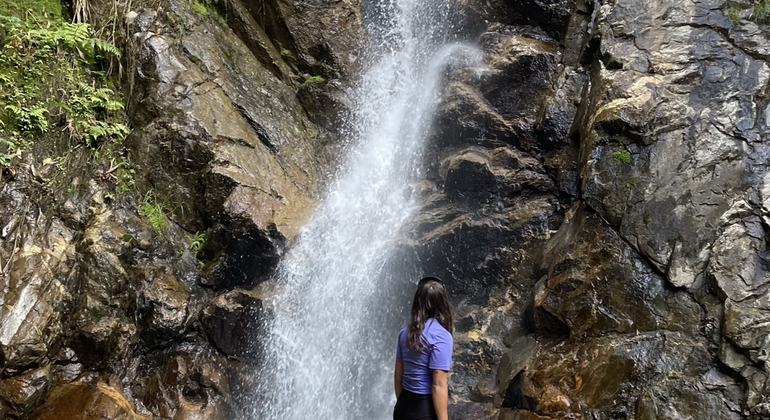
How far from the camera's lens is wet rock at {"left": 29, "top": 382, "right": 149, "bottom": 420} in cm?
550

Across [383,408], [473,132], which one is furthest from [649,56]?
[383,408]

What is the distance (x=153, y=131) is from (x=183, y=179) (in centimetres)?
86

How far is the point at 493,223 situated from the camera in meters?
7.12

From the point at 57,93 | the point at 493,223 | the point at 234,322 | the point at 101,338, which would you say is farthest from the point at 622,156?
the point at 57,93

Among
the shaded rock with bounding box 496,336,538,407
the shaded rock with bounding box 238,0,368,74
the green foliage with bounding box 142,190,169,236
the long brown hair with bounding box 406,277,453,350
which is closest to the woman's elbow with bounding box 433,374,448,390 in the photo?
the long brown hair with bounding box 406,277,453,350

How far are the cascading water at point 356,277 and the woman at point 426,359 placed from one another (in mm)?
3370

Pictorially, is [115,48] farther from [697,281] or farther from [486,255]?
[697,281]

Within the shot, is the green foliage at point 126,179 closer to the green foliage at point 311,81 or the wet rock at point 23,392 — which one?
the wet rock at point 23,392

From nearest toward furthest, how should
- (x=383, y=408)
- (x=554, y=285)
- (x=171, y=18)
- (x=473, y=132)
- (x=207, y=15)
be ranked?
(x=554, y=285) < (x=383, y=408) < (x=473, y=132) < (x=171, y=18) < (x=207, y=15)

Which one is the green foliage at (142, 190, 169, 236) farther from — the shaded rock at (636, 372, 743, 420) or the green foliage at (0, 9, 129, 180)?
the shaded rock at (636, 372, 743, 420)

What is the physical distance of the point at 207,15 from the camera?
9.29 meters

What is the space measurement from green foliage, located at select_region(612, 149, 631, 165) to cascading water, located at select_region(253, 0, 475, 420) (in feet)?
10.3

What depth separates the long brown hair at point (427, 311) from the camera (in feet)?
11.0

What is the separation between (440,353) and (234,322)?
4303mm
